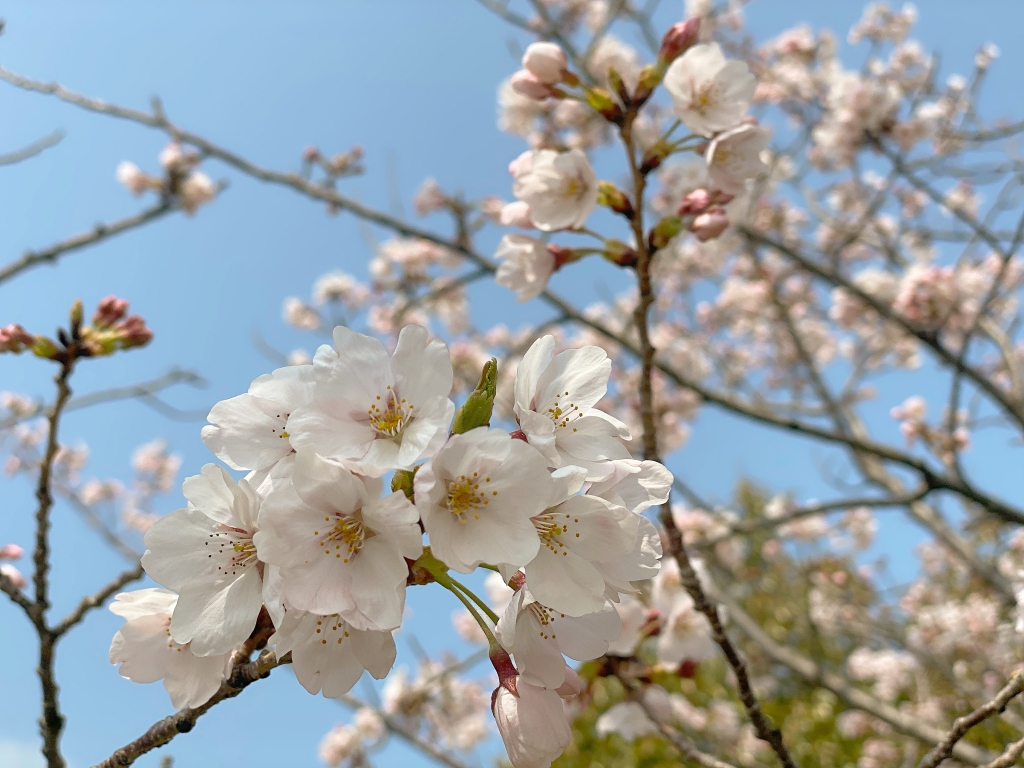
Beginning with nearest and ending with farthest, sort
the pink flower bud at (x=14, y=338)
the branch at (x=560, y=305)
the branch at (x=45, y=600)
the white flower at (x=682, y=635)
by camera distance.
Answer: the branch at (x=45, y=600) < the pink flower bud at (x=14, y=338) < the white flower at (x=682, y=635) < the branch at (x=560, y=305)

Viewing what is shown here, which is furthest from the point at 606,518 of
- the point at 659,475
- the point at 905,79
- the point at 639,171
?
the point at 905,79

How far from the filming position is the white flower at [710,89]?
1681 mm

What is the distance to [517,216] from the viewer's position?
1740 millimetres

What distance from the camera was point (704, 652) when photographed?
1798mm

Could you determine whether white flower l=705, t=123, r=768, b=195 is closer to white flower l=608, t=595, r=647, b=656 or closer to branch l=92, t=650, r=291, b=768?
white flower l=608, t=595, r=647, b=656

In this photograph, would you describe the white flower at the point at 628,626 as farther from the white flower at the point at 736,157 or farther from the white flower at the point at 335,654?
the white flower at the point at 736,157

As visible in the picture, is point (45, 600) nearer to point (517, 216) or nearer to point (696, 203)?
point (517, 216)

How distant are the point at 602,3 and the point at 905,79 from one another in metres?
2.95

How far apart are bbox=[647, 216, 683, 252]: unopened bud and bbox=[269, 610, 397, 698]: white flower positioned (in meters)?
1.13

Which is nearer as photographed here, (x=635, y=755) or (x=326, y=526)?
(x=326, y=526)

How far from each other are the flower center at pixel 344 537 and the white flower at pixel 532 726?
0.30 meters

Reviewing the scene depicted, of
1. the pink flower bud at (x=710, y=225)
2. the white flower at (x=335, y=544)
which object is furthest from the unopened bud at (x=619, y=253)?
the white flower at (x=335, y=544)

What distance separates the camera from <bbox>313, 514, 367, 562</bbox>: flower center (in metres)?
0.76

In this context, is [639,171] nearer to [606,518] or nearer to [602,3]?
[606,518]
